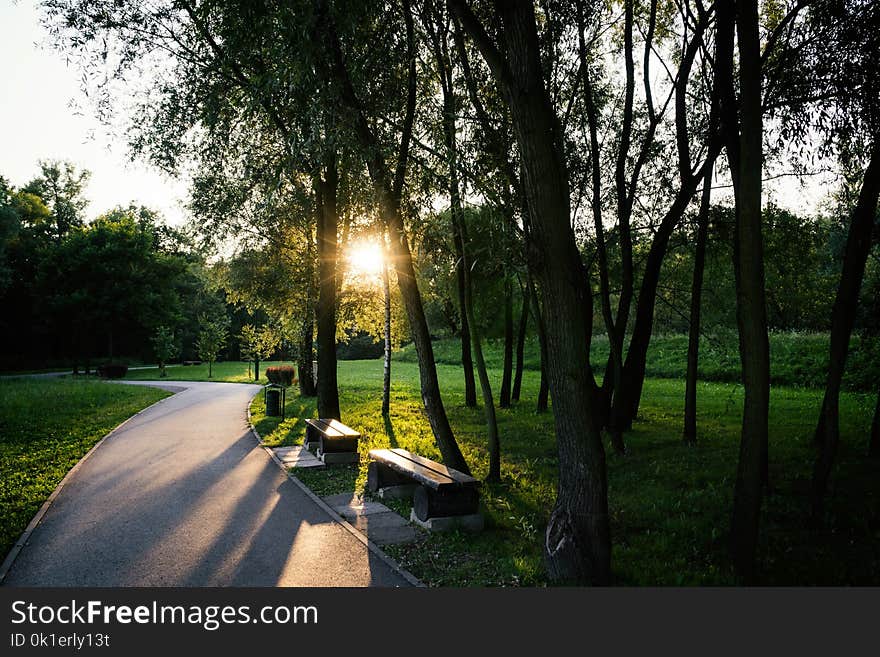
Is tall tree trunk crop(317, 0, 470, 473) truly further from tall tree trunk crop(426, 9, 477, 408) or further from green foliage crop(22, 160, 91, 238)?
green foliage crop(22, 160, 91, 238)

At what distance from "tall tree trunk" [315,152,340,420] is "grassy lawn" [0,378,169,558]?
5.06 meters

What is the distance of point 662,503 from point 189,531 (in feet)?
19.6

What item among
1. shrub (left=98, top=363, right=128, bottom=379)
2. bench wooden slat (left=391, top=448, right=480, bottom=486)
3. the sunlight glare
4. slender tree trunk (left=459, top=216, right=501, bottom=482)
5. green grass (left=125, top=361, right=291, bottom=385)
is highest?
the sunlight glare

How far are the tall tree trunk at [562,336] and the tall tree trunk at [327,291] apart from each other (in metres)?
9.11

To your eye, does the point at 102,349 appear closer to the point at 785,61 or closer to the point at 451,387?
the point at 451,387

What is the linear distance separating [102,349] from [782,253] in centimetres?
5391

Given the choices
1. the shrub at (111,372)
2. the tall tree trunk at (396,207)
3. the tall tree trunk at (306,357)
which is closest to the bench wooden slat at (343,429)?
the tall tree trunk at (396,207)

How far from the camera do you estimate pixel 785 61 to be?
9.23 meters

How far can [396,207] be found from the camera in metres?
8.84

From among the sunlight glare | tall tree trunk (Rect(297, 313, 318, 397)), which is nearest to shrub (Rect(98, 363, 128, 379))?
tall tree trunk (Rect(297, 313, 318, 397))

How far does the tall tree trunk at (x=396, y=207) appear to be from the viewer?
777 cm

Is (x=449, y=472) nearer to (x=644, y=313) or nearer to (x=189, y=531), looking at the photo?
(x=189, y=531)

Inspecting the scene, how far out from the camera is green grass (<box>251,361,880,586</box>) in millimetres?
5574

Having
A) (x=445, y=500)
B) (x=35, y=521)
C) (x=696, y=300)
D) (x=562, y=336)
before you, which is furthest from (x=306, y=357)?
(x=562, y=336)
